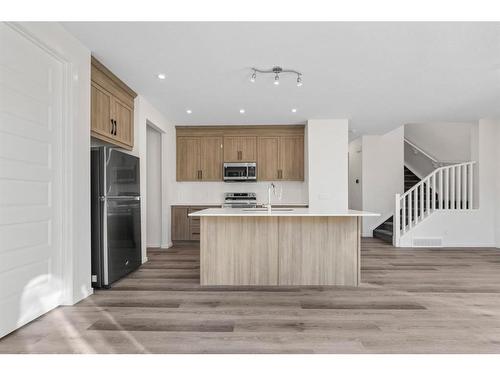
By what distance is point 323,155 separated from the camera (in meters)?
5.98

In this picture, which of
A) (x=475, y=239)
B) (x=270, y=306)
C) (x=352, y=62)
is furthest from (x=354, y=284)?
(x=475, y=239)

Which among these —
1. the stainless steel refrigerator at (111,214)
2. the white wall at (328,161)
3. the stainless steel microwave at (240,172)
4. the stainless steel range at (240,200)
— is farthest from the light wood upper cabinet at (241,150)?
the stainless steel refrigerator at (111,214)

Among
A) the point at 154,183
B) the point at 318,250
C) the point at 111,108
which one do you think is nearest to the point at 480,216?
the point at 318,250

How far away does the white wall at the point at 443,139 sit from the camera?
325 inches

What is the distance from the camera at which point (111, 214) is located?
3.49 meters

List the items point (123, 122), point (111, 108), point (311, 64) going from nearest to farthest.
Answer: point (311, 64), point (111, 108), point (123, 122)

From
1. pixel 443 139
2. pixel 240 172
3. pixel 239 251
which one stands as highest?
pixel 443 139

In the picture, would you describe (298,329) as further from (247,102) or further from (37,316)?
(247,102)

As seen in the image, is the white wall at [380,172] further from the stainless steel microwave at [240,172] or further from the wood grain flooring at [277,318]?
the wood grain flooring at [277,318]

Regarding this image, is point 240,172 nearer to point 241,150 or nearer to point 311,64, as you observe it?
point 241,150

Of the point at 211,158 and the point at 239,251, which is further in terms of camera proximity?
the point at 211,158

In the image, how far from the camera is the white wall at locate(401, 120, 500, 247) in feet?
20.6

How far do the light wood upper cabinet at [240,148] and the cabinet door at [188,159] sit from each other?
0.64 meters

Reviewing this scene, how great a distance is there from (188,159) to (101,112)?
125 inches
